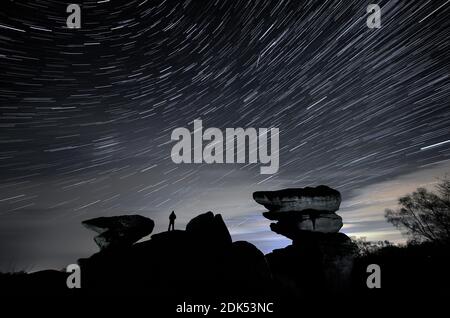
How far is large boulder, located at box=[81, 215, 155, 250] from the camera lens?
21.5 metres

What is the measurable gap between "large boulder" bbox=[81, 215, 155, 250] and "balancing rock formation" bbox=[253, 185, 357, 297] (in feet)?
34.6

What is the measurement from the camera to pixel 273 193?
24344 millimetres

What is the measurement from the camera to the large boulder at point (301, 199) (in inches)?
932

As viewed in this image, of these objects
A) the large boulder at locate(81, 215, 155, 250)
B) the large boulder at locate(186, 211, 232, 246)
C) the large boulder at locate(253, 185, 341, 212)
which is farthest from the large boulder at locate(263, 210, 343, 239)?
the large boulder at locate(81, 215, 155, 250)

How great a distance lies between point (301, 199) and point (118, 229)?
52.2 feet

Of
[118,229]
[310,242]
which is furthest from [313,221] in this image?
[118,229]

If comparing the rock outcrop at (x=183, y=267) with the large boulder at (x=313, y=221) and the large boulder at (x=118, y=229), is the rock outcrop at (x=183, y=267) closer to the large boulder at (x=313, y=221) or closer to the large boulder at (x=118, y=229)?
the large boulder at (x=118, y=229)

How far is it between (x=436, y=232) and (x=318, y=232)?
73.6 feet

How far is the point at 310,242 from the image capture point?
77.0 ft

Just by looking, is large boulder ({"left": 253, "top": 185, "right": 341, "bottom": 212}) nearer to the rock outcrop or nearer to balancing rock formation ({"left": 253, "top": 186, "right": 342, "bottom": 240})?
balancing rock formation ({"left": 253, "top": 186, "right": 342, "bottom": 240})

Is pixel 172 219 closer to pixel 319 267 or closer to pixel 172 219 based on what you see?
pixel 172 219
